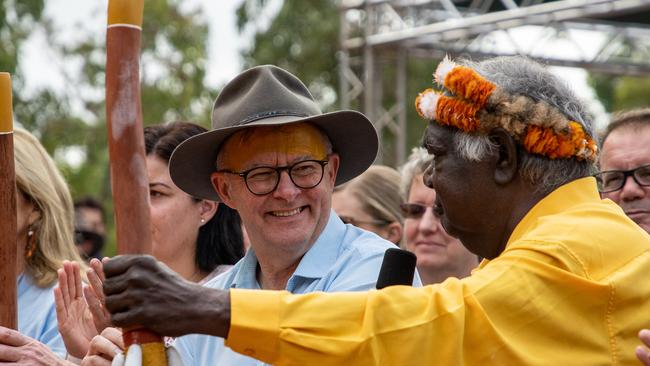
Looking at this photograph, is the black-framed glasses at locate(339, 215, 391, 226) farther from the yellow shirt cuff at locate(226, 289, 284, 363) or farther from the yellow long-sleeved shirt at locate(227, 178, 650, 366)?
the yellow shirt cuff at locate(226, 289, 284, 363)

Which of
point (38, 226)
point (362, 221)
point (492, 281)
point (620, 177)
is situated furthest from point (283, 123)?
point (362, 221)

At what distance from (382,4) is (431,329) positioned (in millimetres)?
9369

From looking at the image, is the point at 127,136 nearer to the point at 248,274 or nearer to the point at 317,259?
the point at 317,259

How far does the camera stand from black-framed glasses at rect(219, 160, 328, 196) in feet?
13.4

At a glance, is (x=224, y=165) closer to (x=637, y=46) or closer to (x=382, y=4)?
(x=382, y=4)

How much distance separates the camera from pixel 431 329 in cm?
287

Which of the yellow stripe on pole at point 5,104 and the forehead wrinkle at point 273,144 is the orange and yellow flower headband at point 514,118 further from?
the yellow stripe on pole at point 5,104

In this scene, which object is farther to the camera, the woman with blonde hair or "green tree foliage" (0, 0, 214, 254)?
"green tree foliage" (0, 0, 214, 254)

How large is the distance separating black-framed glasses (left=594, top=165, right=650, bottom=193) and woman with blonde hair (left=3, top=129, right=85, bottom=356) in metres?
2.51

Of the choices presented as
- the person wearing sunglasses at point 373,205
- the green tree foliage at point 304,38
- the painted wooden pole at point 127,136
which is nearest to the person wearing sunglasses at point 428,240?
the person wearing sunglasses at point 373,205

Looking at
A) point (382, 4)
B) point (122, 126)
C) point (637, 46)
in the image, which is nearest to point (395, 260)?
point (122, 126)

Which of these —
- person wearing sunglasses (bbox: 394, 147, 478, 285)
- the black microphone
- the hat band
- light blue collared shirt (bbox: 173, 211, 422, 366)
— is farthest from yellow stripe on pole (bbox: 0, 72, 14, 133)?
person wearing sunglasses (bbox: 394, 147, 478, 285)

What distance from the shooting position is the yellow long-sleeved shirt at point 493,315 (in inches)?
111

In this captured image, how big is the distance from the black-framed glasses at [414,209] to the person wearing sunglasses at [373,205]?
0.77 ft
